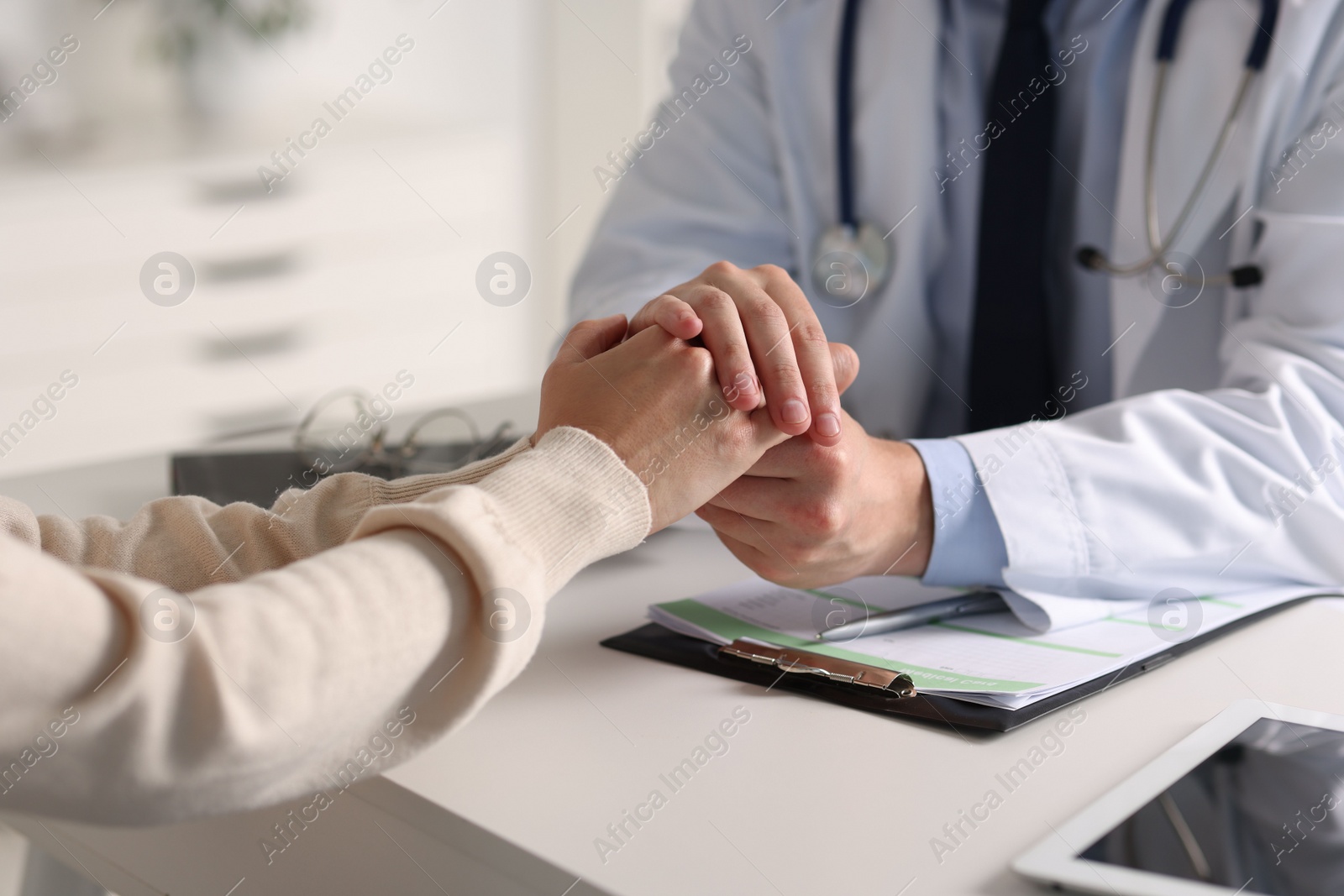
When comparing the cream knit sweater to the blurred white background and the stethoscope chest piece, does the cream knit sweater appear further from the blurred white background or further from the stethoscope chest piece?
the blurred white background

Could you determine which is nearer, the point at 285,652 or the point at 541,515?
the point at 285,652

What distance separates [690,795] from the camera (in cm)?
57

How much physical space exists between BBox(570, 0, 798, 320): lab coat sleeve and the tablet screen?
900mm

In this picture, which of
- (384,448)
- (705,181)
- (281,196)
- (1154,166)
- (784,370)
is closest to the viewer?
(784,370)

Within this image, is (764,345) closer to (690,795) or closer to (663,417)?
(663,417)

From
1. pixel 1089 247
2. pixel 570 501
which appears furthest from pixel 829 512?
pixel 1089 247

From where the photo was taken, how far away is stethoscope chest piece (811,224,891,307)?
1358 millimetres

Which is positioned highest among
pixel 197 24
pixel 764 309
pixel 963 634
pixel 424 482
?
pixel 197 24

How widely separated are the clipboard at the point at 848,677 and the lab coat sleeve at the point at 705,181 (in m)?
0.67

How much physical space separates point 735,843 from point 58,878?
2.85 feet

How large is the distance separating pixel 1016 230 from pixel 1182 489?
471mm

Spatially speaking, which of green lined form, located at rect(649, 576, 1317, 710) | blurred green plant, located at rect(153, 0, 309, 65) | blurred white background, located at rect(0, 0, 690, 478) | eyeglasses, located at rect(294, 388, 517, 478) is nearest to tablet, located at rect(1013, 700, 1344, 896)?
green lined form, located at rect(649, 576, 1317, 710)

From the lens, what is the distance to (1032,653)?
75cm

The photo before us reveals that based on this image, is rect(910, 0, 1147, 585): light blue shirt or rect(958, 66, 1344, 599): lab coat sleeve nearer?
rect(958, 66, 1344, 599): lab coat sleeve
